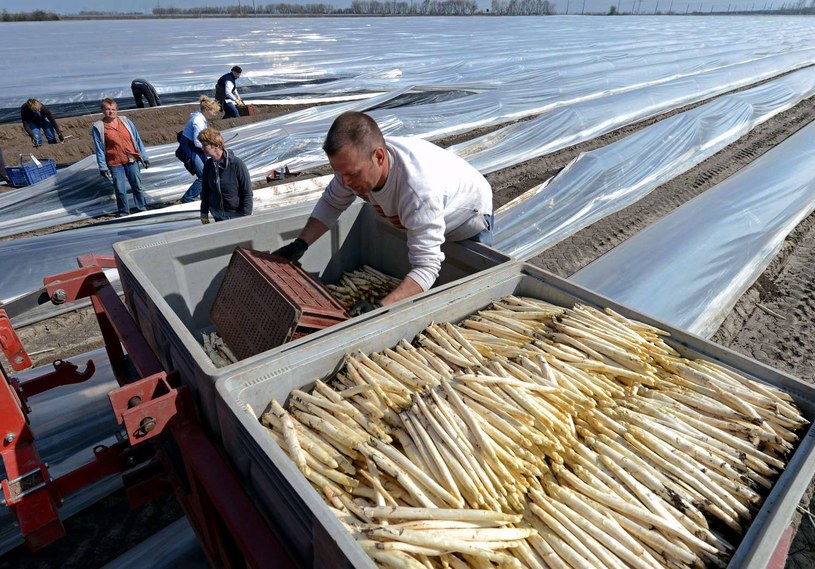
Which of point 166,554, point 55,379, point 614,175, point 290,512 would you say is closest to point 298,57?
point 614,175

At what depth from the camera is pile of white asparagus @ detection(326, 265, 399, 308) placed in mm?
3869

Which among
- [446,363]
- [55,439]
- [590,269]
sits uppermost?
[446,363]

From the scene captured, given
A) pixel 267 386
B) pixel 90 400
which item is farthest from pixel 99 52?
pixel 267 386

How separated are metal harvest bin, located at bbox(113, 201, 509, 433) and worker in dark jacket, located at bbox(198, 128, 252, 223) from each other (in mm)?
2108

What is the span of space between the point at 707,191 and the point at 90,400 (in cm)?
1012

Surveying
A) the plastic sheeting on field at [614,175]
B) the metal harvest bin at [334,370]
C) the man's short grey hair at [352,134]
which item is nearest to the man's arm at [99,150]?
the plastic sheeting on field at [614,175]

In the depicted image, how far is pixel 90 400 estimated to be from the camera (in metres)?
3.88

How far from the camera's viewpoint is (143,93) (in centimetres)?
1590

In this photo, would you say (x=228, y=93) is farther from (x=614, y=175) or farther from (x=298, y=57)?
(x=298, y=57)

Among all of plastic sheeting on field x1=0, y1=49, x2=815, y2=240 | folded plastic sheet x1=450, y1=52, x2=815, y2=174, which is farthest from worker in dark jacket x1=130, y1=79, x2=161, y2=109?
folded plastic sheet x1=450, y1=52, x2=815, y2=174

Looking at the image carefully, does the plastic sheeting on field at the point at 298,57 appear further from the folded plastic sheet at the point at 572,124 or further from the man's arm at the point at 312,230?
the man's arm at the point at 312,230

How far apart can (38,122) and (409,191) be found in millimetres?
13881

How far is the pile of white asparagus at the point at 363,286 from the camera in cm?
387

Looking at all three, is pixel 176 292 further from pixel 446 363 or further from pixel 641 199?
pixel 641 199
